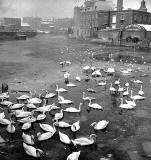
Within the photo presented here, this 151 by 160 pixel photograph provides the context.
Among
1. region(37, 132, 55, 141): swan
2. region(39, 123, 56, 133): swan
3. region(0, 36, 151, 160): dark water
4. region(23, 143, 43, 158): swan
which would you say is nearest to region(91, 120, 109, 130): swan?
region(0, 36, 151, 160): dark water

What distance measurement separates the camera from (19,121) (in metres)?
11.8

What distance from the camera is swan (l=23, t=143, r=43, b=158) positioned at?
9.02 meters

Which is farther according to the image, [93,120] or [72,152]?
[93,120]

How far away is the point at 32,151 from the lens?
9.12 metres

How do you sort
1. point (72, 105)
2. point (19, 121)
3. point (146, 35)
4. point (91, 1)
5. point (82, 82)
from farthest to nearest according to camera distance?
point (91, 1) → point (146, 35) → point (82, 82) → point (72, 105) → point (19, 121)

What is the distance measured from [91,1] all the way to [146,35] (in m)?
41.4

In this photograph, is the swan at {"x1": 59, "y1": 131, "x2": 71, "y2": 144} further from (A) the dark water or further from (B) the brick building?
(B) the brick building

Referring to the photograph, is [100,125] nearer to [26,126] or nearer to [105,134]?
[105,134]

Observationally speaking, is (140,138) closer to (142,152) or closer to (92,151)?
(142,152)

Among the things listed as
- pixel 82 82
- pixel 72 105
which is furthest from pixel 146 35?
pixel 72 105

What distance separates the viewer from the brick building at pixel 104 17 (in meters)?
81.4

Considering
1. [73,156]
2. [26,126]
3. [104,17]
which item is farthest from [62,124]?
[104,17]

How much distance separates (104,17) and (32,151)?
275 feet

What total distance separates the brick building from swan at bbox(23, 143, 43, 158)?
74.0 meters
